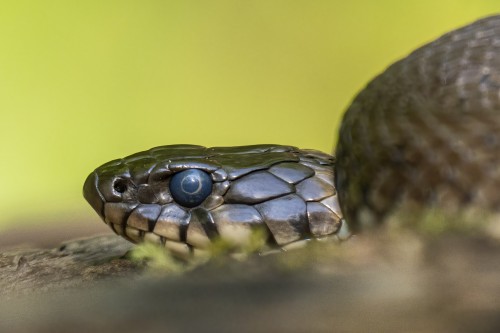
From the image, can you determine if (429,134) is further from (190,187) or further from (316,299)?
(316,299)

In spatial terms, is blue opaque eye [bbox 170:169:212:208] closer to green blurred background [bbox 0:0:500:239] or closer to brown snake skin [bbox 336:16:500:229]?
brown snake skin [bbox 336:16:500:229]

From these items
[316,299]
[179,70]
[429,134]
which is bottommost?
[179,70]

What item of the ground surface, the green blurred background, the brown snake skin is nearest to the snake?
the brown snake skin

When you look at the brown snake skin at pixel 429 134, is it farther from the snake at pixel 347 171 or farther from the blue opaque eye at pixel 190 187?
the blue opaque eye at pixel 190 187

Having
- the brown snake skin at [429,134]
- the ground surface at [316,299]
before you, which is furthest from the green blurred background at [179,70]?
the ground surface at [316,299]

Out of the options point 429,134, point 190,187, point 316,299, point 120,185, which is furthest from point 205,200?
point 316,299

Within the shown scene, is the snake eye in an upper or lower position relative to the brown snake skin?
lower
